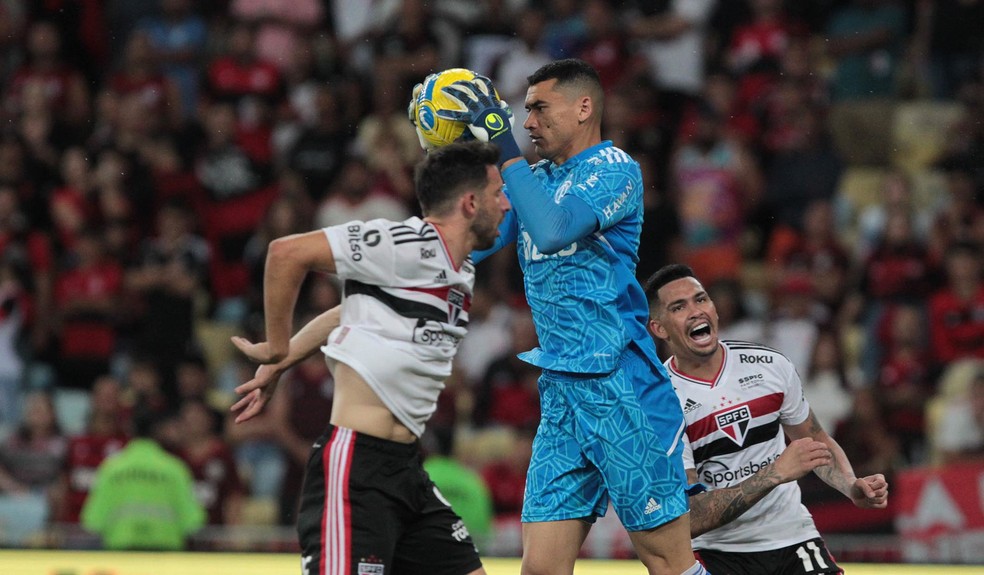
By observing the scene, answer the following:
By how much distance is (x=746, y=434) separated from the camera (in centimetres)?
617

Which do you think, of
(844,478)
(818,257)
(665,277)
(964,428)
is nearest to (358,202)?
(818,257)

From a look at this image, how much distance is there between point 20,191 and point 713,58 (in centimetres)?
620

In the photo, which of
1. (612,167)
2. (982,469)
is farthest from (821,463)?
(982,469)

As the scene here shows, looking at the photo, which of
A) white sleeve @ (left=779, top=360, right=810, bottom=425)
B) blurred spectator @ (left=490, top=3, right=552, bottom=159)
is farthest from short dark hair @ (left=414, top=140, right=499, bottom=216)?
blurred spectator @ (left=490, top=3, right=552, bottom=159)

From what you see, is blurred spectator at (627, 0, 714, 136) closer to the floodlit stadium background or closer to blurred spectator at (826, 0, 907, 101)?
blurred spectator at (826, 0, 907, 101)

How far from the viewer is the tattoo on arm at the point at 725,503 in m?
5.81

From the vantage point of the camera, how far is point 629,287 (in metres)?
5.62

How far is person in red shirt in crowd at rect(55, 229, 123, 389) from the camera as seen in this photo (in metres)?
12.0

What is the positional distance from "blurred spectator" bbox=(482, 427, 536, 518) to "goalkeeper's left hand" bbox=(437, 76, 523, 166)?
195 inches

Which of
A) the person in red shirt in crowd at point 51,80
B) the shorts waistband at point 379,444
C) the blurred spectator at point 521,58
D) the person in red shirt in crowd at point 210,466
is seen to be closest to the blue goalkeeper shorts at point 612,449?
the shorts waistband at point 379,444

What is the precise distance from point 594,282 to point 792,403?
1.23 metres

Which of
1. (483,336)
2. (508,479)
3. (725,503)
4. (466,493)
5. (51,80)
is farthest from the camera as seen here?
(51,80)

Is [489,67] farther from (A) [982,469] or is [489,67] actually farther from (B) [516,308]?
(A) [982,469]

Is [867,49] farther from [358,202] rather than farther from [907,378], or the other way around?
[358,202]
